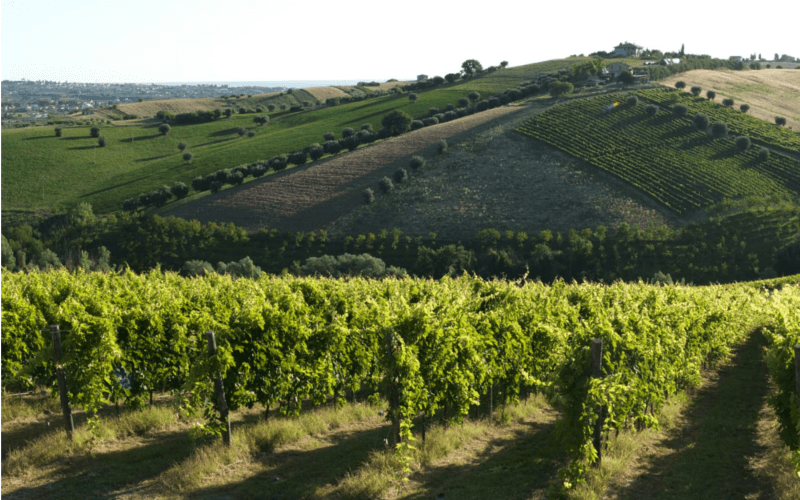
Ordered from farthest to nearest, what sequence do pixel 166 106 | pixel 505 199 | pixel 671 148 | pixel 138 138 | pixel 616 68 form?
pixel 166 106 < pixel 616 68 < pixel 138 138 < pixel 671 148 < pixel 505 199

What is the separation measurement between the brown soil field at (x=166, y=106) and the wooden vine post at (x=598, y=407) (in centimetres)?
17656

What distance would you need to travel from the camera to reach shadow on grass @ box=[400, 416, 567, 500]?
1113 centimetres

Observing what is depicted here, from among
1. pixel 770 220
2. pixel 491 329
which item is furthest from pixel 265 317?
pixel 770 220

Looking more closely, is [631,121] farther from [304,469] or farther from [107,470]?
[107,470]

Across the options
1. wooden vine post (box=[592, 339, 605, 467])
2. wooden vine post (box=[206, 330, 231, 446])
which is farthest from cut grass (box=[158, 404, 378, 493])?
wooden vine post (box=[592, 339, 605, 467])

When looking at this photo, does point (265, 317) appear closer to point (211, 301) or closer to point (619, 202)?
point (211, 301)

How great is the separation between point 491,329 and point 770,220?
213 ft

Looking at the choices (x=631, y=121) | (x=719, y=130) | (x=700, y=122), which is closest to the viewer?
(x=719, y=130)

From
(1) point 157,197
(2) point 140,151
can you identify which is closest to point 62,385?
(1) point 157,197

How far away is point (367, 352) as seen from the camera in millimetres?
14852

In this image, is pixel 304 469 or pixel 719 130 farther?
pixel 719 130

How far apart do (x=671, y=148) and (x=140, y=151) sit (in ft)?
311

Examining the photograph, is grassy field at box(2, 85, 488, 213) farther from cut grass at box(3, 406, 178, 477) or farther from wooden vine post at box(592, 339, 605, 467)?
wooden vine post at box(592, 339, 605, 467)

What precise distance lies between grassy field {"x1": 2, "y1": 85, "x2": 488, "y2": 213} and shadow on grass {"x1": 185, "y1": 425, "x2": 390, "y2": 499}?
83.4 m
